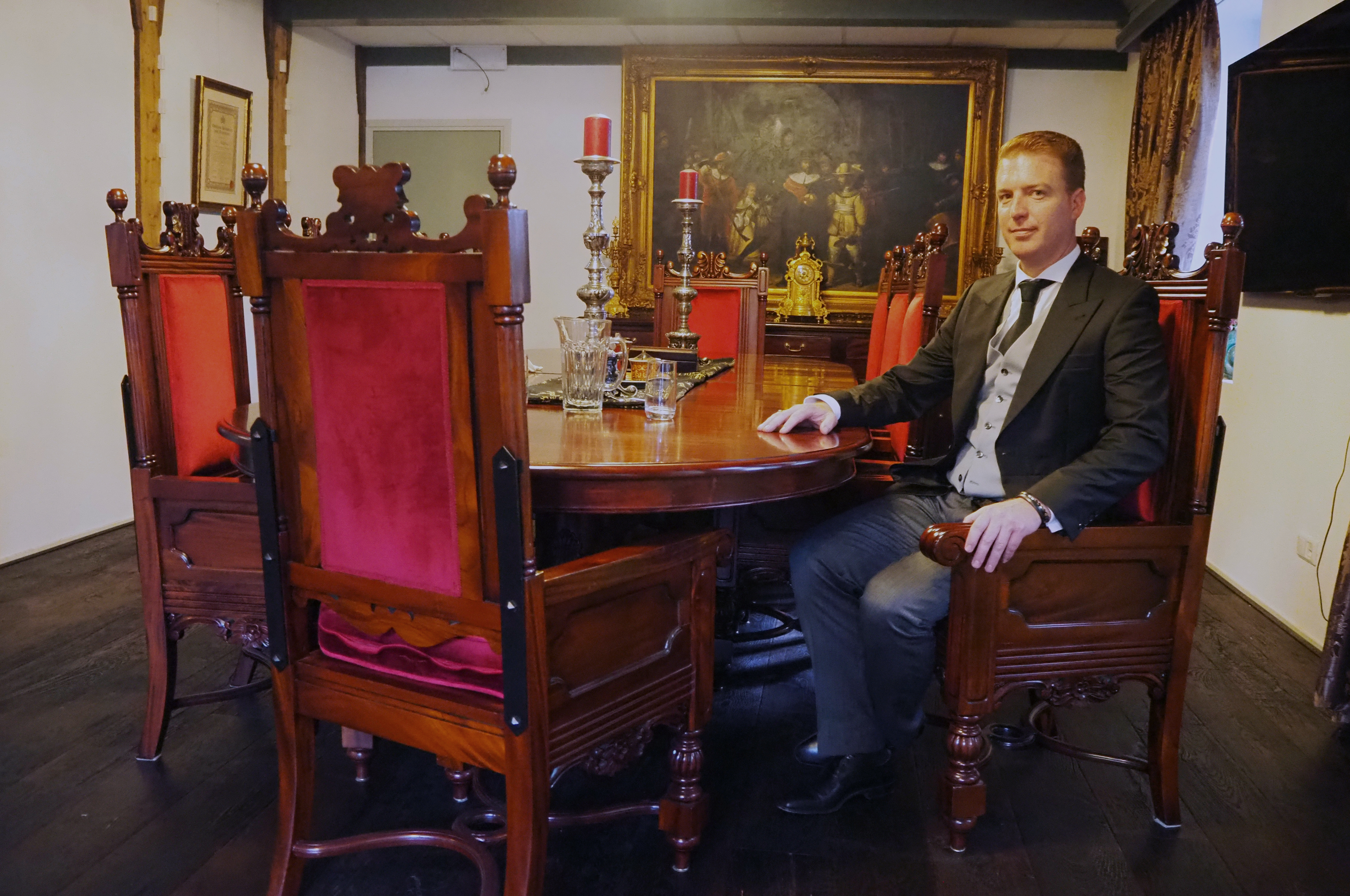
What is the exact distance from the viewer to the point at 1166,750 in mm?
1786

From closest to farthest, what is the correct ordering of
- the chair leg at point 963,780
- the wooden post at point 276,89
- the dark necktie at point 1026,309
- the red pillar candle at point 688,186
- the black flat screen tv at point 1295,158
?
the chair leg at point 963,780, the dark necktie at point 1026,309, the black flat screen tv at point 1295,158, the red pillar candle at point 688,186, the wooden post at point 276,89

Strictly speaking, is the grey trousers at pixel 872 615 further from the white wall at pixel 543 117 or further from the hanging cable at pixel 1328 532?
the white wall at pixel 543 117

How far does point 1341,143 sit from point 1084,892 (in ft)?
7.69

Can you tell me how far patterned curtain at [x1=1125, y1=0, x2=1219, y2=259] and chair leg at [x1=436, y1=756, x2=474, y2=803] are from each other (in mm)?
3700

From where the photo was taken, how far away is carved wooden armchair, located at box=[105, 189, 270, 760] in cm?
186

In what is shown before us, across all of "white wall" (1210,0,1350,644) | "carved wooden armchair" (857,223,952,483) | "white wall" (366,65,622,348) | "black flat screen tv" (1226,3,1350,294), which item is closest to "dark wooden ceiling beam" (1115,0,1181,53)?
"white wall" (1210,0,1350,644)

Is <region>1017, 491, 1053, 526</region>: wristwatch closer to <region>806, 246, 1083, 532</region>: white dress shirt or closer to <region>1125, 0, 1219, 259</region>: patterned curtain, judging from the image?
<region>806, 246, 1083, 532</region>: white dress shirt

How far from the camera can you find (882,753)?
187 cm

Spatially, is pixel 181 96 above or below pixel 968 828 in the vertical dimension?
above

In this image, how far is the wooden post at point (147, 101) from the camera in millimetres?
3922

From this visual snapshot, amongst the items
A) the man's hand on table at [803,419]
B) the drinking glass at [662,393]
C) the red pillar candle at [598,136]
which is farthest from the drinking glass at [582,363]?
the red pillar candle at [598,136]

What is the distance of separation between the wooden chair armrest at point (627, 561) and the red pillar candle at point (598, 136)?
112 centimetres

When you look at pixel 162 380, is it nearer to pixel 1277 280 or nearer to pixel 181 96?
pixel 181 96

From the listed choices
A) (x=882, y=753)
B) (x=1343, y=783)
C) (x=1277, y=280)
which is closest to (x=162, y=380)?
(x=882, y=753)
